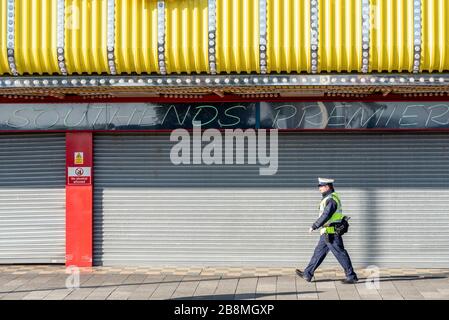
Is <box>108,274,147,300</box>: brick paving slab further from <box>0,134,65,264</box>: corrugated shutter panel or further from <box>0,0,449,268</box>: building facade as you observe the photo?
<box>0,134,65,264</box>: corrugated shutter panel

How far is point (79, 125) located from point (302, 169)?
391 centimetres

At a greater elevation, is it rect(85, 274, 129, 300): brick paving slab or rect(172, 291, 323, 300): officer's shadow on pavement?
rect(85, 274, 129, 300): brick paving slab

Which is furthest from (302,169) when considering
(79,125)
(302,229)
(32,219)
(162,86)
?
(32,219)

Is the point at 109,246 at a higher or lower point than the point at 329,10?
lower

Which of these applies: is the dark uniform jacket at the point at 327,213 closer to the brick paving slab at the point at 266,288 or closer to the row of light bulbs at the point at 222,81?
the brick paving slab at the point at 266,288

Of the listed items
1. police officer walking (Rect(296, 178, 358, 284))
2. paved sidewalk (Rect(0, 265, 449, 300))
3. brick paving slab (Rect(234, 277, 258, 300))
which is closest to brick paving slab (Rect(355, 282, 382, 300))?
paved sidewalk (Rect(0, 265, 449, 300))

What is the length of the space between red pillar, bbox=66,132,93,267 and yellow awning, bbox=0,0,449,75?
6.15 feet

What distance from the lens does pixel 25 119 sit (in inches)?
557

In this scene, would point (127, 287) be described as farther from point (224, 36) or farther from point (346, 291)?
point (224, 36)

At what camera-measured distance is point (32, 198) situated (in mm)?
14562

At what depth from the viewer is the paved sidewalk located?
11.6m

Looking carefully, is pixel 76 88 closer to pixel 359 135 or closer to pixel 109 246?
pixel 109 246

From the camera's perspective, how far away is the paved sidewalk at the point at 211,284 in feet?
38.2

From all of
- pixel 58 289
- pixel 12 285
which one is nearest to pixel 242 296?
pixel 58 289
